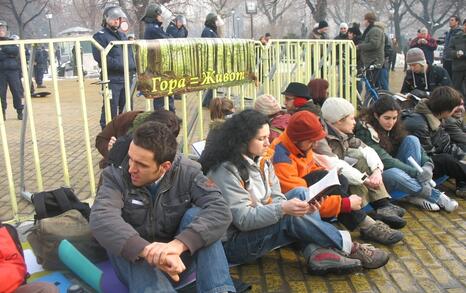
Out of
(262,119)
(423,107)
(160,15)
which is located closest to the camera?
(262,119)

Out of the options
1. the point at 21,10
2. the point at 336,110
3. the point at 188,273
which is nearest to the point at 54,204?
the point at 188,273

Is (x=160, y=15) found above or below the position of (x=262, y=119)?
above

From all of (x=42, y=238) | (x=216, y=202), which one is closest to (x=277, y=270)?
(x=216, y=202)

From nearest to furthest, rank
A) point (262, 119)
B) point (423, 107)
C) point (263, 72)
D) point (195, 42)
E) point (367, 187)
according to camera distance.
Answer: point (262, 119) → point (367, 187) → point (195, 42) → point (423, 107) → point (263, 72)

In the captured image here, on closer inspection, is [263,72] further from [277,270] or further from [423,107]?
[277,270]

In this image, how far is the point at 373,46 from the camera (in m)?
10.0

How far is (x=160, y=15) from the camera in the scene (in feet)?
29.5

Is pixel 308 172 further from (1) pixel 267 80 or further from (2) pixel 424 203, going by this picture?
(1) pixel 267 80

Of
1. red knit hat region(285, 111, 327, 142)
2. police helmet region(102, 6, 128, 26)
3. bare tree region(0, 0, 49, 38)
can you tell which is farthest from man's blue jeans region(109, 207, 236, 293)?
bare tree region(0, 0, 49, 38)

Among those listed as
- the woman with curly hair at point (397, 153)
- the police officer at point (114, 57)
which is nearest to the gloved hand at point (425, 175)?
the woman with curly hair at point (397, 153)

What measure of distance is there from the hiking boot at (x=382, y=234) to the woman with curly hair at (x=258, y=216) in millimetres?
398

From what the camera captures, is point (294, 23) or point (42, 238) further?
point (294, 23)

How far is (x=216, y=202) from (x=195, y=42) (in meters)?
2.19

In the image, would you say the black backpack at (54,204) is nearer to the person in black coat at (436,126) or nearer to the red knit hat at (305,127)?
the red knit hat at (305,127)
